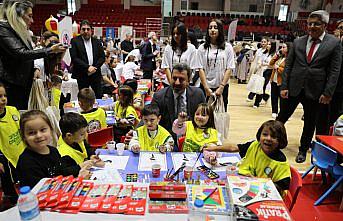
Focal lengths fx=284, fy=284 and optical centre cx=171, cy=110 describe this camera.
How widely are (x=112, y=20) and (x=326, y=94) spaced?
50.1ft

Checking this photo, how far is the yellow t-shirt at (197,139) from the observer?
7.94 feet

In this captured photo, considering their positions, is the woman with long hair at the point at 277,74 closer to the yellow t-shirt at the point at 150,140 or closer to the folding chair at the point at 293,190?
the yellow t-shirt at the point at 150,140

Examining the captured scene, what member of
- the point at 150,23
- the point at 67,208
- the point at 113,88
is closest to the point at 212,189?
the point at 67,208

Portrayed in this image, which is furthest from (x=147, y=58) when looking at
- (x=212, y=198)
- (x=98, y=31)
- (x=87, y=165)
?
(x=98, y=31)

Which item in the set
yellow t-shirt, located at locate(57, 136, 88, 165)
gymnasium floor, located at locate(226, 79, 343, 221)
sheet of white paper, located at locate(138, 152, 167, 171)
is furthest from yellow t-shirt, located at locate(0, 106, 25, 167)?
gymnasium floor, located at locate(226, 79, 343, 221)

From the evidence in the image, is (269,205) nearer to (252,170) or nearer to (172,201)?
(172,201)

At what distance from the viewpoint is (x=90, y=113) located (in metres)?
2.94

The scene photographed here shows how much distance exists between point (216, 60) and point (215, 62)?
3cm

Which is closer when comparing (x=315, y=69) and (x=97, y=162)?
(x=97, y=162)

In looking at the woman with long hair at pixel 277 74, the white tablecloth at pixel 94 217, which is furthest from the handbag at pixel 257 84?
the white tablecloth at pixel 94 217

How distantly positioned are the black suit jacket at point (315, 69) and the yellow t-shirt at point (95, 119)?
2334mm

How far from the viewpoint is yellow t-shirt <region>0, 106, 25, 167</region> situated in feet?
7.47

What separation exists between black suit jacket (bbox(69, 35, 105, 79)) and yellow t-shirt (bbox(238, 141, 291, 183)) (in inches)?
119

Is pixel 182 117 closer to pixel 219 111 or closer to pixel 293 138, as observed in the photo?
pixel 219 111
